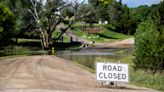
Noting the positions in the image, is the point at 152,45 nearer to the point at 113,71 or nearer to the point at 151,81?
the point at 151,81

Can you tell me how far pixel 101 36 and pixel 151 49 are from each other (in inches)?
3636

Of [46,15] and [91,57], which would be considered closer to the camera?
[91,57]

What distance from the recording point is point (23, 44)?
3664 inches

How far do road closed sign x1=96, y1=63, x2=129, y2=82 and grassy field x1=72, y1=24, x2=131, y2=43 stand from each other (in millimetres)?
92954

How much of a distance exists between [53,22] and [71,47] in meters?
6.67

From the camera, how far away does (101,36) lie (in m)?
130

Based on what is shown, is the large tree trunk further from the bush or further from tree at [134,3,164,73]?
the bush

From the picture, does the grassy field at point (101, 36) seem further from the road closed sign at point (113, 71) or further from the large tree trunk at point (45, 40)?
the road closed sign at point (113, 71)

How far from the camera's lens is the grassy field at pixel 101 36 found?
4810 inches

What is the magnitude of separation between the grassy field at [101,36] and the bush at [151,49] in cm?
7839

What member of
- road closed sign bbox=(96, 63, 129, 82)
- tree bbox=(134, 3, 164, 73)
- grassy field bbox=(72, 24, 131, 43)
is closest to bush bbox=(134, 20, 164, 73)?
tree bbox=(134, 3, 164, 73)

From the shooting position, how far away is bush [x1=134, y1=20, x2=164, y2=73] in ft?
120

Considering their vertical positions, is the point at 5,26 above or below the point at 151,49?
above

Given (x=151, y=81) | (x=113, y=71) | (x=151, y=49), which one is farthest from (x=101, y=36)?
(x=113, y=71)
